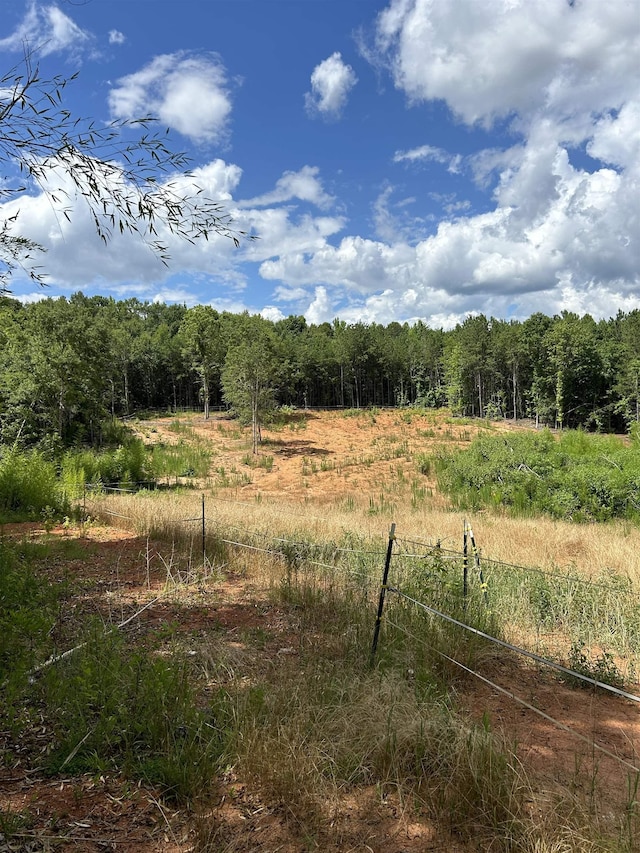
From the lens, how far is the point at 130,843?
2.46 meters

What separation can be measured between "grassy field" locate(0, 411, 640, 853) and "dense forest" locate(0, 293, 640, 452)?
39.7ft

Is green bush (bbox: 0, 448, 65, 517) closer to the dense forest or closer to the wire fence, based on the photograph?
the dense forest

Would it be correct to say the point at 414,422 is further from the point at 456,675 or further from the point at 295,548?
Answer: the point at 456,675

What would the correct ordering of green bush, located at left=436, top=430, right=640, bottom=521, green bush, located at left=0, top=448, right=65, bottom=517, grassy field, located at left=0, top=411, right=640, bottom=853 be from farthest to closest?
green bush, located at left=436, top=430, right=640, bottom=521 < green bush, located at left=0, top=448, right=65, bottom=517 < grassy field, located at left=0, top=411, right=640, bottom=853

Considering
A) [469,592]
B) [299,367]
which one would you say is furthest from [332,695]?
[299,367]

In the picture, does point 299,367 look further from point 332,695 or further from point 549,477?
point 332,695

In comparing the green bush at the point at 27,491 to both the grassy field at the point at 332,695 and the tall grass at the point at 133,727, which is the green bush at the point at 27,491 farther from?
the tall grass at the point at 133,727

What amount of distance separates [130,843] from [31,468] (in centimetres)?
1239

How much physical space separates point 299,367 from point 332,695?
198 feet

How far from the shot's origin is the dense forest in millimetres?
19297

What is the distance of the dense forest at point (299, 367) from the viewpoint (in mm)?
19297

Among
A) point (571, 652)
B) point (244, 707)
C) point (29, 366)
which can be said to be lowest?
point (571, 652)

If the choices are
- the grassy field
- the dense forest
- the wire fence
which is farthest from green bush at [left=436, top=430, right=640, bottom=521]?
the dense forest

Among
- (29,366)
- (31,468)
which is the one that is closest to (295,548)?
(31,468)
